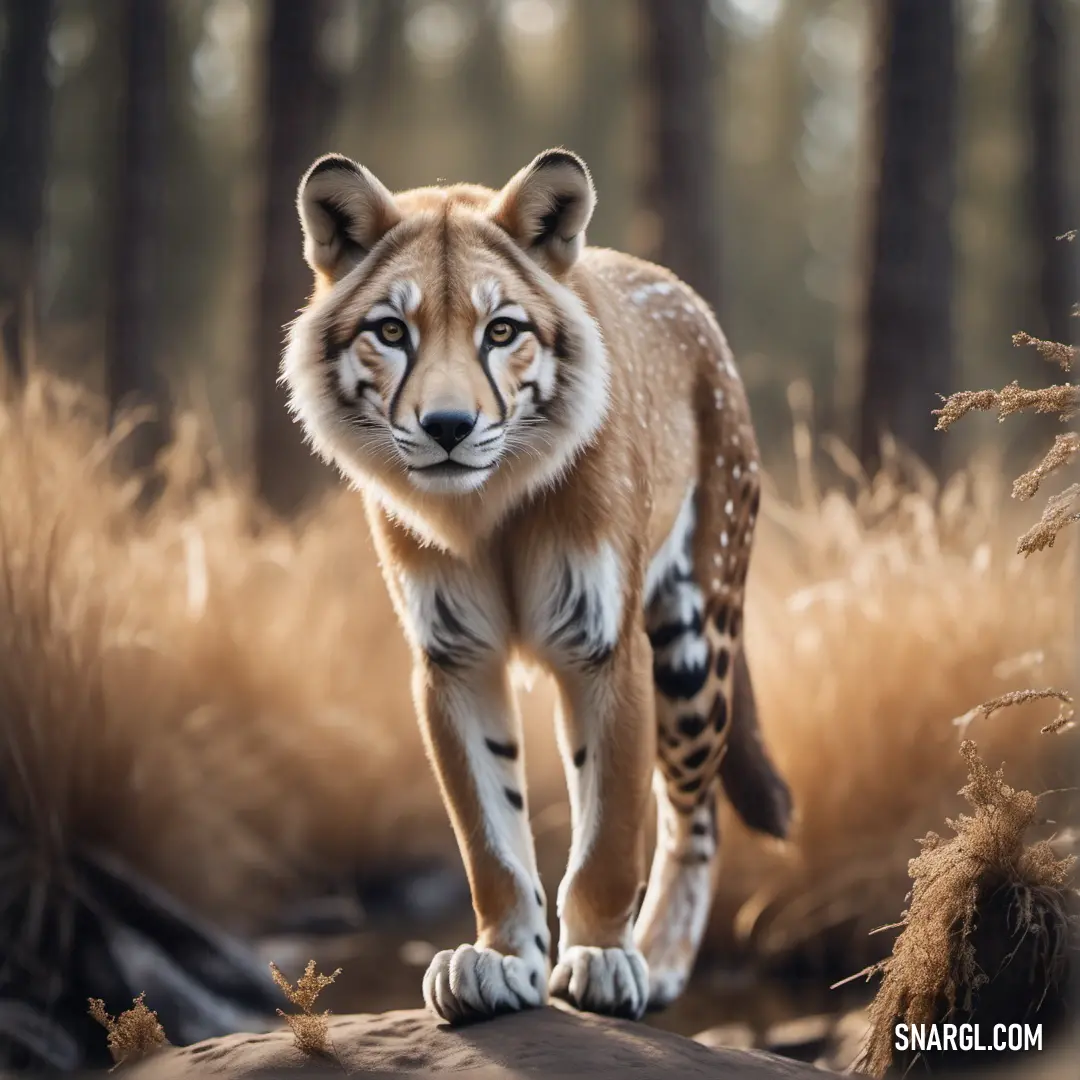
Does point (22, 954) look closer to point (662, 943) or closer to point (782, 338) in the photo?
point (662, 943)

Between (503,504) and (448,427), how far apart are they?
451mm

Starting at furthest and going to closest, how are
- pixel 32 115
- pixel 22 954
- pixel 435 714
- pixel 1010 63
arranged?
1. pixel 1010 63
2. pixel 32 115
3. pixel 22 954
4. pixel 435 714

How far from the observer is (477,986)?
3328 mm

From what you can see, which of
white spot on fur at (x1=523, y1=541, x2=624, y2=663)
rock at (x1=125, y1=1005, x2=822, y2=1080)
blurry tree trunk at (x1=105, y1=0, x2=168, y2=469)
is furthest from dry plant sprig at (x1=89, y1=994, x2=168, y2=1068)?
blurry tree trunk at (x1=105, y1=0, x2=168, y2=469)

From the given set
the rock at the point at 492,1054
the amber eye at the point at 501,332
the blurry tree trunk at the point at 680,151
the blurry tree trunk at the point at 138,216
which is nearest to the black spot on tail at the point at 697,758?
the rock at the point at 492,1054

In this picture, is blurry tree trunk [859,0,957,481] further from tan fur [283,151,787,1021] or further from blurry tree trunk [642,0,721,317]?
tan fur [283,151,787,1021]

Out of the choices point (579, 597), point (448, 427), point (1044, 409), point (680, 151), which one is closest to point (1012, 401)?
point (1044, 409)

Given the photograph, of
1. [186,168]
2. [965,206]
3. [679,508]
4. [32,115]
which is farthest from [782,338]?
[679,508]

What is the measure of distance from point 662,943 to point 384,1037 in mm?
1231

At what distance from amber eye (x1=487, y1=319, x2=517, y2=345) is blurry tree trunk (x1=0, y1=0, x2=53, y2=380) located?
19.7 ft

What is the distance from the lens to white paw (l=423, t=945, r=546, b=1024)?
332cm

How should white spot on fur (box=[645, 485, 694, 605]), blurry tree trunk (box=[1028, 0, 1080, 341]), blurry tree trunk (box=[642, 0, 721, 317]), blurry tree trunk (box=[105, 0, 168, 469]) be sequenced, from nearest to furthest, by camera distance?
white spot on fur (box=[645, 485, 694, 605]) < blurry tree trunk (box=[642, 0, 721, 317]) < blurry tree trunk (box=[105, 0, 168, 469]) < blurry tree trunk (box=[1028, 0, 1080, 341])

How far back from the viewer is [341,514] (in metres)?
7.89

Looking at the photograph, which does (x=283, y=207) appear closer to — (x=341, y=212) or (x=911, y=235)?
(x=911, y=235)
